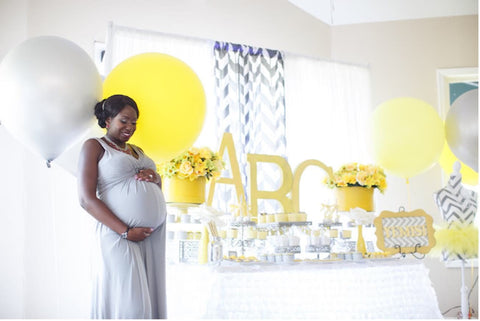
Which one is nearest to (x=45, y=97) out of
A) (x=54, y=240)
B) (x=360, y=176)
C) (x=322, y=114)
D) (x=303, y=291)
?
(x=303, y=291)

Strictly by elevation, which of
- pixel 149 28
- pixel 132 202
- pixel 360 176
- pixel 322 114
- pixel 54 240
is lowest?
pixel 54 240

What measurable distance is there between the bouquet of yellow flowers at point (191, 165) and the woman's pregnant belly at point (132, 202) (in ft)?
3.17

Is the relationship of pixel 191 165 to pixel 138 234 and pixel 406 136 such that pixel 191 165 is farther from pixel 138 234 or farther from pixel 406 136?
pixel 406 136

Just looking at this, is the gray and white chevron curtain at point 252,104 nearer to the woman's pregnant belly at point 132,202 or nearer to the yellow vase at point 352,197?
the yellow vase at point 352,197

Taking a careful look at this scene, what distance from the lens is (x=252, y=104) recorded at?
520 cm

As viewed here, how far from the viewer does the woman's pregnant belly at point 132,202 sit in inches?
84.8

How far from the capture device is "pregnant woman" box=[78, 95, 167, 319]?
2086 mm

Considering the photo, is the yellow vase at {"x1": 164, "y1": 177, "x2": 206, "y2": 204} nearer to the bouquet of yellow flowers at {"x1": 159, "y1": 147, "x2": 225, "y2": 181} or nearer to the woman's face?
the bouquet of yellow flowers at {"x1": 159, "y1": 147, "x2": 225, "y2": 181}

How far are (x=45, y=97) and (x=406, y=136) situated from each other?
2471 millimetres

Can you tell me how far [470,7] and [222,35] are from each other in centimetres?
253

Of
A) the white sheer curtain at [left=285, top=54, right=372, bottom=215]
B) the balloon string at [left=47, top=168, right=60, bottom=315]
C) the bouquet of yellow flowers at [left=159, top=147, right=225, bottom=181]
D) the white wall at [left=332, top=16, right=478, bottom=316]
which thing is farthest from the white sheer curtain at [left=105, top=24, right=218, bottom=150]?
the white wall at [left=332, top=16, right=478, bottom=316]

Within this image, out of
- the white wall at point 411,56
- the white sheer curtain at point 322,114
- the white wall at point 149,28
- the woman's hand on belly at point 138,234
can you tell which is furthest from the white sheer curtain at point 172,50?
the woman's hand on belly at point 138,234

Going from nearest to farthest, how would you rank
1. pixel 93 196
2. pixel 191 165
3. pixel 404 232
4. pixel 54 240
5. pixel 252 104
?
pixel 93 196 < pixel 191 165 < pixel 404 232 < pixel 54 240 < pixel 252 104

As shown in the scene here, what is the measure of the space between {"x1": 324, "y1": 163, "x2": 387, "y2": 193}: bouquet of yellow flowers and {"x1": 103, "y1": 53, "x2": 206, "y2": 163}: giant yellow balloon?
1.36 meters
